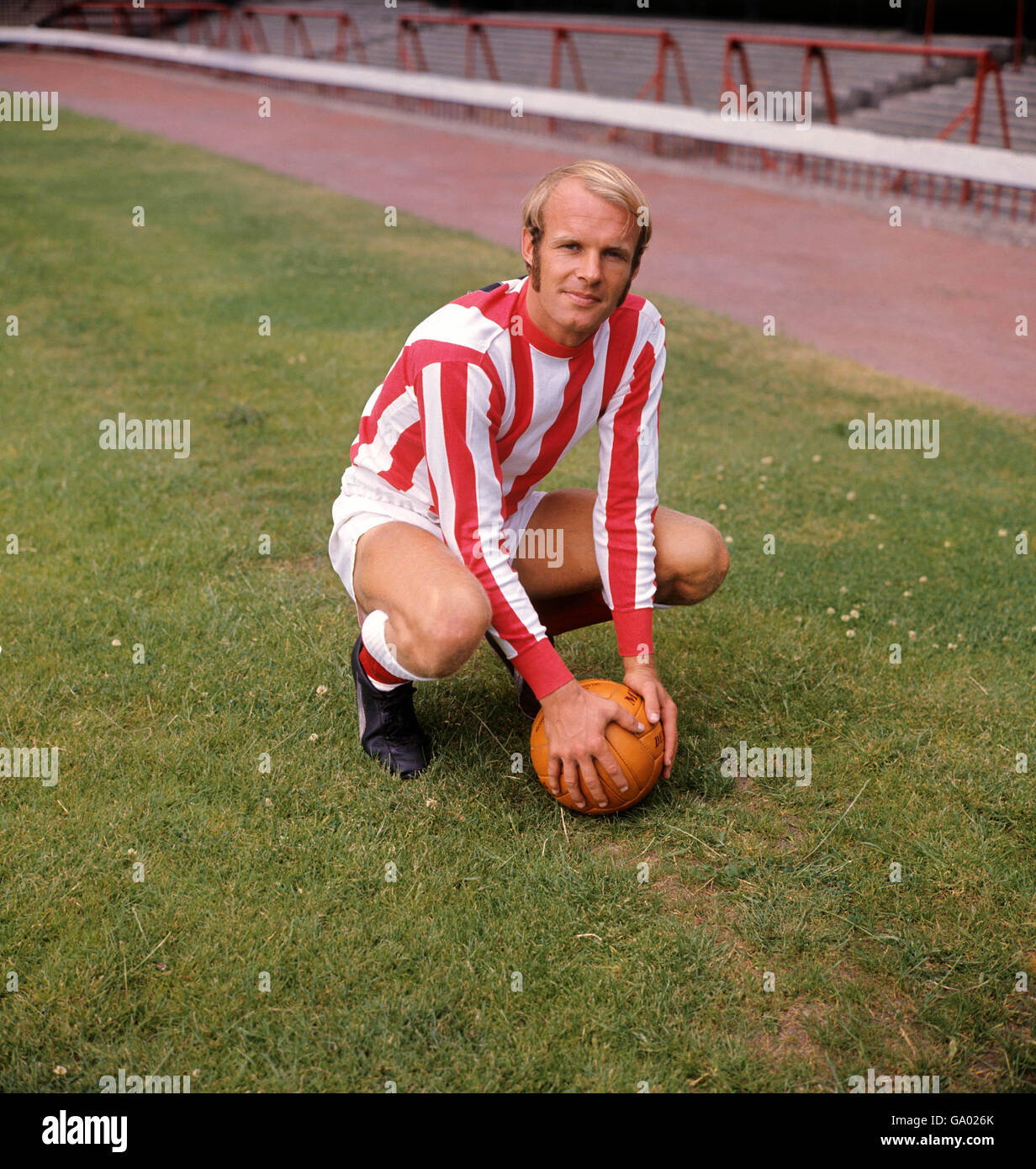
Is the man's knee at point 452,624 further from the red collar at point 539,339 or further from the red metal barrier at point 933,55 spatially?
the red metal barrier at point 933,55

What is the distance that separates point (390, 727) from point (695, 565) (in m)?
1.03

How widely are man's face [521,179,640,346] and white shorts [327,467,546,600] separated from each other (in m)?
0.71

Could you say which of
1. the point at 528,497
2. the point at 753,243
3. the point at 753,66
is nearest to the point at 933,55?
the point at 753,243

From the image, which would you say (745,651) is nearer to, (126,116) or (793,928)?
(793,928)

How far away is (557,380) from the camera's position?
10.6ft

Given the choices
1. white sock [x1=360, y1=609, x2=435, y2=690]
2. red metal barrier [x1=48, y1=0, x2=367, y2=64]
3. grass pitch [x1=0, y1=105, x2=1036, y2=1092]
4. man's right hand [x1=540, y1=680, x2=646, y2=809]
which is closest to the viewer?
grass pitch [x1=0, y1=105, x2=1036, y2=1092]

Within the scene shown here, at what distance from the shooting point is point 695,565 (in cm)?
352

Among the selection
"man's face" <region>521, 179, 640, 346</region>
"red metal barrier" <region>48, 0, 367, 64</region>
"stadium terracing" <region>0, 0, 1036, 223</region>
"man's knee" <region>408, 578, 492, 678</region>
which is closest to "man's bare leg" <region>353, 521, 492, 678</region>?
"man's knee" <region>408, 578, 492, 678</region>

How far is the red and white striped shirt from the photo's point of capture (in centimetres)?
306

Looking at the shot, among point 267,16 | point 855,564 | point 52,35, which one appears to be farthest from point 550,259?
point 267,16

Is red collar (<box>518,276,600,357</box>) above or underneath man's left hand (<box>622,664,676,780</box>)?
above

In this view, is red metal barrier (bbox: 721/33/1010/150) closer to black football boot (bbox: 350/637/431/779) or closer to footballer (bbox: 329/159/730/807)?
footballer (bbox: 329/159/730/807)

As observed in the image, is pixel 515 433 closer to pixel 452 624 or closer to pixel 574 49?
pixel 452 624

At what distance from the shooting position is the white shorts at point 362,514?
3396mm
